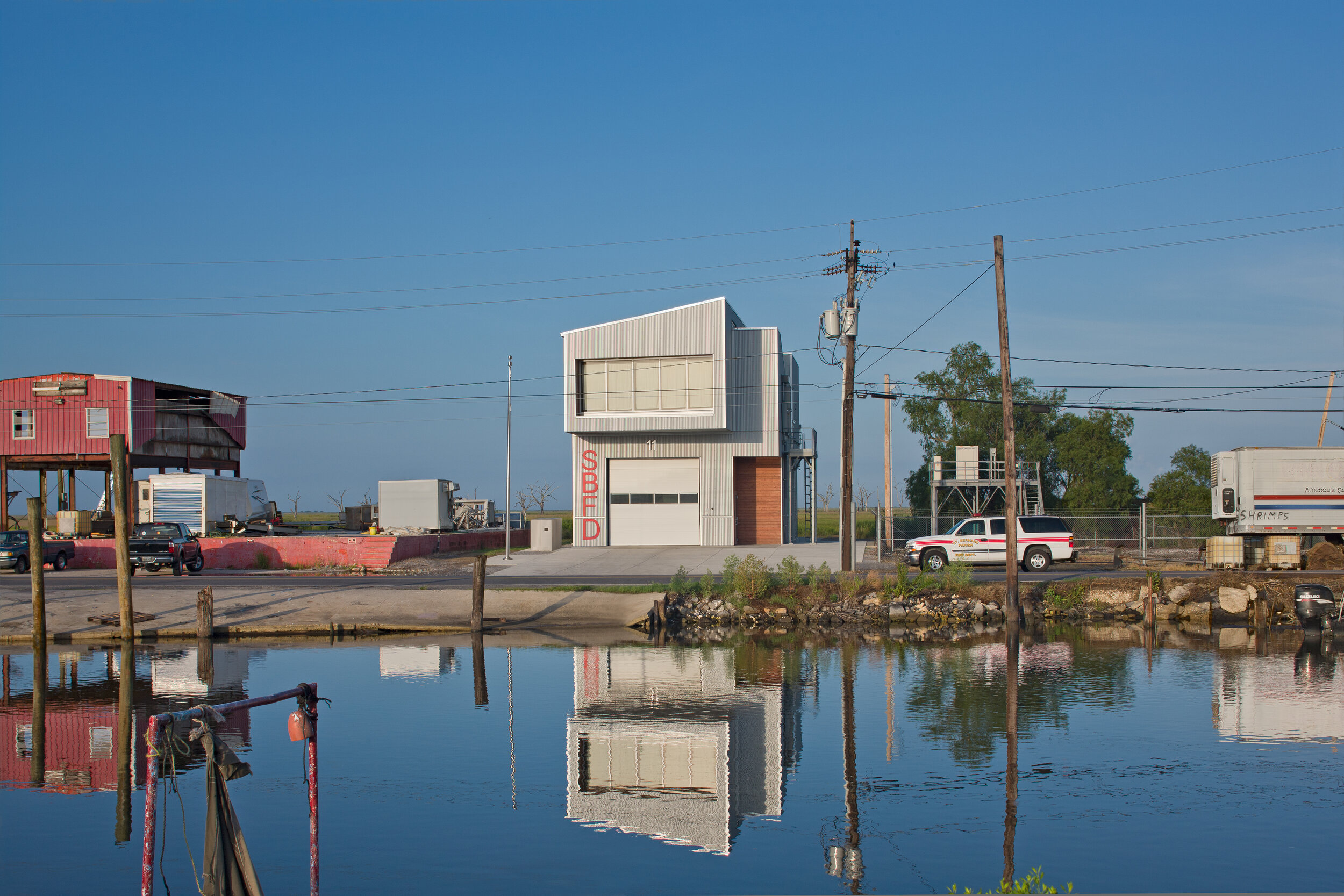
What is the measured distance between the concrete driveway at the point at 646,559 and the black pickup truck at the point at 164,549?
431 inches

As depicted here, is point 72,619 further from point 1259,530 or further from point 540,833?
point 1259,530

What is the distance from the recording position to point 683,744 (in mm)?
14375

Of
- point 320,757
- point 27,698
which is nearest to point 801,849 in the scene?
point 320,757

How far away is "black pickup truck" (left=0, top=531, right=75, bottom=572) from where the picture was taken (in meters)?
39.6

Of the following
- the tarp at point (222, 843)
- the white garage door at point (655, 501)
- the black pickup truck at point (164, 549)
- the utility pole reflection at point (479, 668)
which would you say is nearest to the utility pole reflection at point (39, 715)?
the utility pole reflection at point (479, 668)

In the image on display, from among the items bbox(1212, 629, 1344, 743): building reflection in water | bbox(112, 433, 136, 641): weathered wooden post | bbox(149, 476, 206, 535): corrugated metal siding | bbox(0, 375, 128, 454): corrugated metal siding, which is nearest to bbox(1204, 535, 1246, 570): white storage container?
bbox(1212, 629, 1344, 743): building reflection in water

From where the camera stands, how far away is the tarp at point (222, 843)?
6.96 meters

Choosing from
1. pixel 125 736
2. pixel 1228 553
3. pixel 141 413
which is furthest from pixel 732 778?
pixel 141 413

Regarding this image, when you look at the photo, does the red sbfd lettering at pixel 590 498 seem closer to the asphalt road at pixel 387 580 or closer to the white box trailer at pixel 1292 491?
the asphalt road at pixel 387 580

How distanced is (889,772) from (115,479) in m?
19.8

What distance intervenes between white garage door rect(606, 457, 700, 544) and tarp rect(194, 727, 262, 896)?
38.2 m

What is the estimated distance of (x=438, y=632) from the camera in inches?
1062

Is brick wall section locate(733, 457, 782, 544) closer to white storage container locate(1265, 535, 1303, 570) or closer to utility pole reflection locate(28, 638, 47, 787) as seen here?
white storage container locate(1265, 535, 1303, 570)

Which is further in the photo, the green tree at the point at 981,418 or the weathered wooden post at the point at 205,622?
the green tree at the point at 981,418
